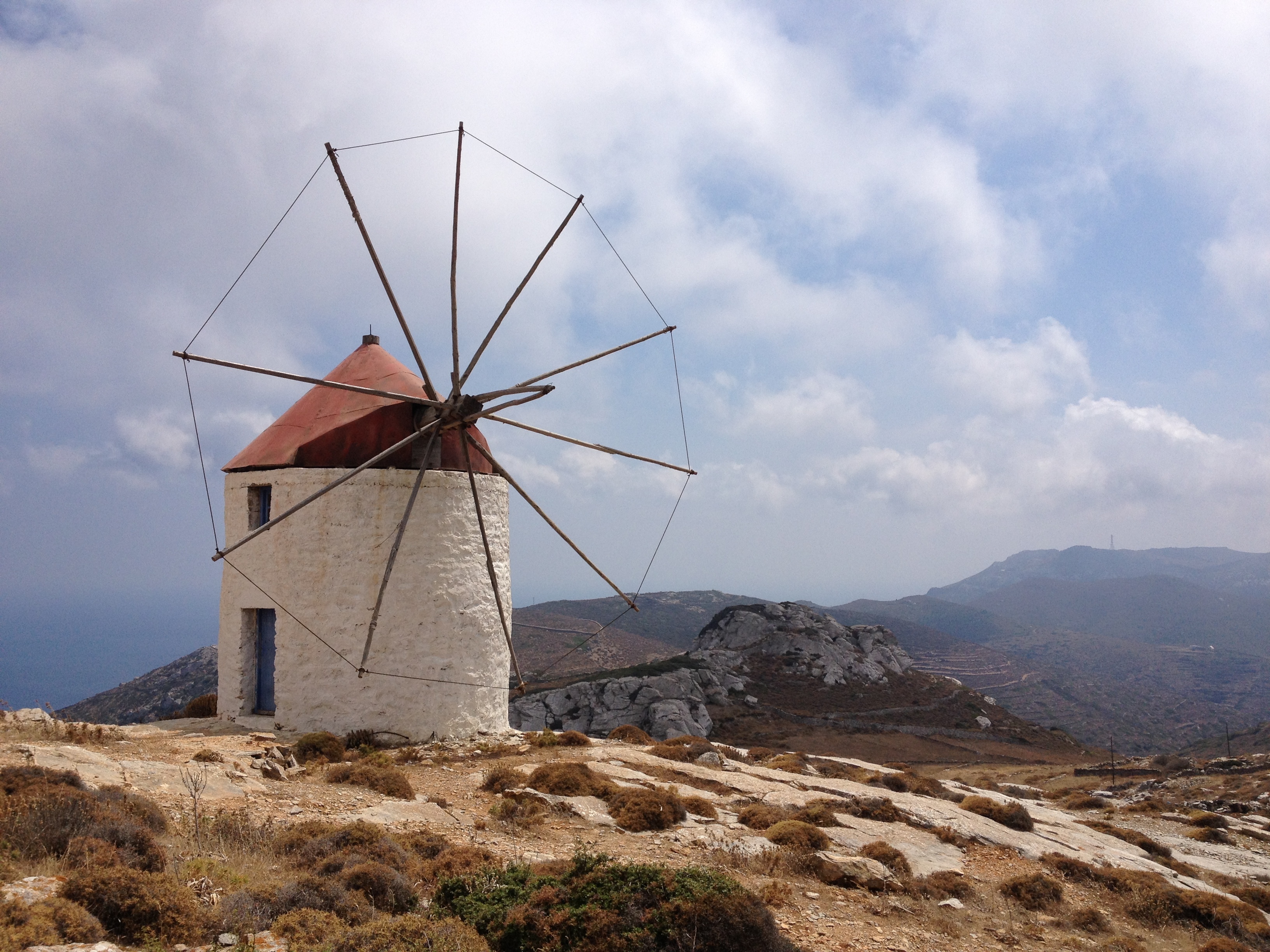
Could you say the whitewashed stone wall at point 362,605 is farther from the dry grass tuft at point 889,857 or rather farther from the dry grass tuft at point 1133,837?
the dry grass tuft at point 1133,837

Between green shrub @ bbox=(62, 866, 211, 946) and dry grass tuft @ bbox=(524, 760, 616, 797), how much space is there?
21.5 ft

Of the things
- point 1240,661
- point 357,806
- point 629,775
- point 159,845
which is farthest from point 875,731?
point 1240,661

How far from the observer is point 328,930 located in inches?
232

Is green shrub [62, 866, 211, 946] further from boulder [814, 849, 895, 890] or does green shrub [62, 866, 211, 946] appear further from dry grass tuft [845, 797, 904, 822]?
dry grass tuft [845, 797, 904, 822]

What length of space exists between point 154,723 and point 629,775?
9.81 metres

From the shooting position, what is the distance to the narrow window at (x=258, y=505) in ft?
52.0

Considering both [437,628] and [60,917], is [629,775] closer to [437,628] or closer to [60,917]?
[437,628]

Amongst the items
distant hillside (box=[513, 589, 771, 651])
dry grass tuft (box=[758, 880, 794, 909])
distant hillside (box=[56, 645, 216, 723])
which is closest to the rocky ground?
dry grass tuft (box=[758, 880, 794, 909])

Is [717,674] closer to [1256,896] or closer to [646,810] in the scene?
[1256,896]

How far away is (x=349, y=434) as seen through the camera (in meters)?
15.6

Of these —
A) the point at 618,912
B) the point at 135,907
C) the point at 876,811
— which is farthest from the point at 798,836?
the point at 135,907

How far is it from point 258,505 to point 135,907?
38.2ft

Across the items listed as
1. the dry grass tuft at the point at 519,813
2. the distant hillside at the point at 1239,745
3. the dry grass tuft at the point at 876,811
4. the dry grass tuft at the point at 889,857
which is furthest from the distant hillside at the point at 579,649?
the dry grass tuft at the point at 889,857

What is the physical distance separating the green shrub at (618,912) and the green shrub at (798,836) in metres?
3.59
